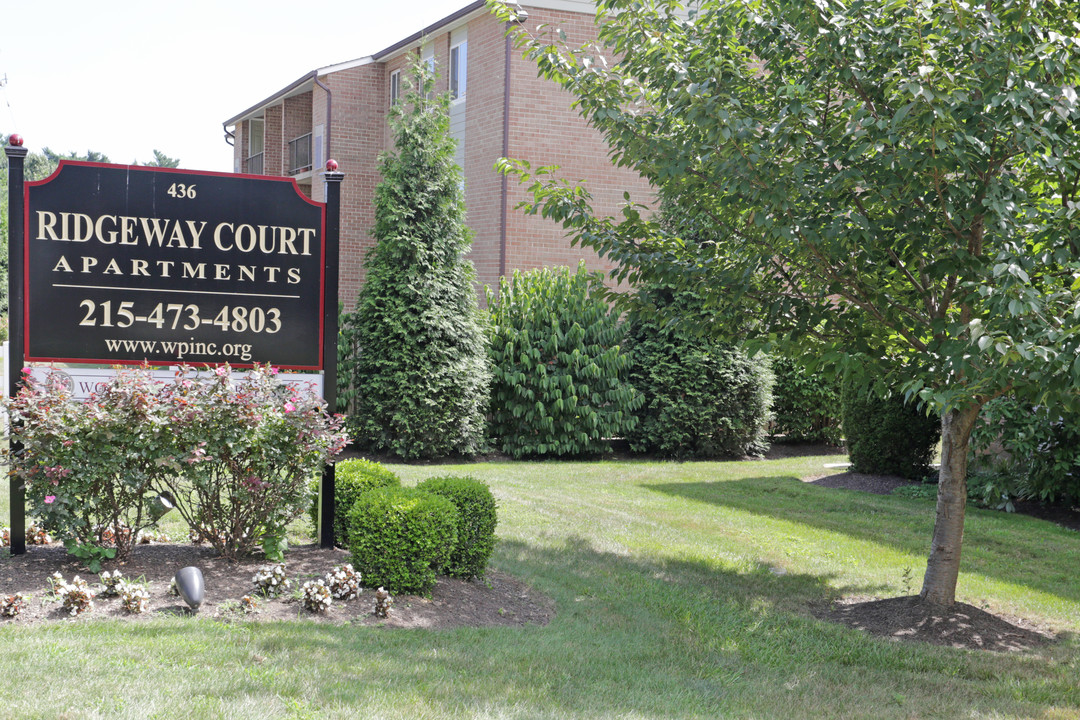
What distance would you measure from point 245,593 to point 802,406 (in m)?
12.3

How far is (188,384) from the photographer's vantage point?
560cm

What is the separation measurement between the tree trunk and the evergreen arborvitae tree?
25.7 ft

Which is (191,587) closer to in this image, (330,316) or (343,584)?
(343,584)

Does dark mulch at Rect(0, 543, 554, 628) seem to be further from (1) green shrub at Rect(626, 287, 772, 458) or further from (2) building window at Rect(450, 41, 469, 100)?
(2) building window at Rect(450, 41, 469, 100)

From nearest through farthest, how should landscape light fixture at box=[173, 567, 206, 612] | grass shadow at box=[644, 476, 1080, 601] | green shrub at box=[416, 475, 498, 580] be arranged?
landscape light fixture at box=[173, 567, 206, 612]
green shrub at box=[416, 475, 498, 580]
grass shadow at box=[644, 476, 1080, 601]

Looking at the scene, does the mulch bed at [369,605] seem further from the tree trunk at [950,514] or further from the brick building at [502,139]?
the brick building at [502,139]

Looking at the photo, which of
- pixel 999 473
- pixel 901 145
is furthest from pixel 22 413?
pixel 999 473

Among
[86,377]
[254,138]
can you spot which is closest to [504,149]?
[86,377]

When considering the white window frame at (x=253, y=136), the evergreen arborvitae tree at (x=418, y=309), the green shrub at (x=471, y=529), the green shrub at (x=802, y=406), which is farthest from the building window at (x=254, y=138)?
the green shrub at (x=471, y=529)

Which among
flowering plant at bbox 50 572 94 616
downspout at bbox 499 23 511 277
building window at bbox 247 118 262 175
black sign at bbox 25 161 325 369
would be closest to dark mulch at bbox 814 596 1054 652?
black sign at bbox 25 161 325 369

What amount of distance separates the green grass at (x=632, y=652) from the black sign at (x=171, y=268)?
222 cm

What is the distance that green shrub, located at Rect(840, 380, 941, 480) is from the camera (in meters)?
12.1

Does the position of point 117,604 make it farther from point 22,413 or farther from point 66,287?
point 66,287

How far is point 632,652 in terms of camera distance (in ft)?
16.4
